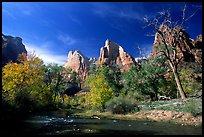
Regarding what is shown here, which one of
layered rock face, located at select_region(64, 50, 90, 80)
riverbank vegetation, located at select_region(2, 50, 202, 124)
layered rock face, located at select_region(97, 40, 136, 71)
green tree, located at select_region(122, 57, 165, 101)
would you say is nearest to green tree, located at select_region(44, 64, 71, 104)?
riverbank vegetation, located at select_region(2, 50, 202, 124)

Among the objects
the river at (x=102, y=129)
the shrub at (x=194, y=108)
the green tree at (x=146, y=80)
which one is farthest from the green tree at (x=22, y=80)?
the green tree at (x=146, y=80)

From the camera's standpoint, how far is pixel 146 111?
29516 millimetres

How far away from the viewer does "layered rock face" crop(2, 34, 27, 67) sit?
359 feet

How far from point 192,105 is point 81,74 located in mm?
144982

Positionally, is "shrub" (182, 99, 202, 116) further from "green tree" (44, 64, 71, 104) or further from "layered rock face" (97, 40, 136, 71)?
"layered rock face" (97, 40, 136, 71)

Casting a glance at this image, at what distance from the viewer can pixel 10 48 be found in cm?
11700

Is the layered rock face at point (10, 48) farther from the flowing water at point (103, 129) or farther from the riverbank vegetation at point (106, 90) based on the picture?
the flowing water at point (103, 129)

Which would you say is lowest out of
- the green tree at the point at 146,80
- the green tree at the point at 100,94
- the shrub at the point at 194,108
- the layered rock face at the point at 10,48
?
the shrub at the point at 194,108

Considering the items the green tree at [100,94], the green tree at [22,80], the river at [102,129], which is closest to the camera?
the river at [102,129]

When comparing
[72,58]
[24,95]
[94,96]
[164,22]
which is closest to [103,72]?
[94,96]

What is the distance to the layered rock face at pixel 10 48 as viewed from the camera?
109 metres

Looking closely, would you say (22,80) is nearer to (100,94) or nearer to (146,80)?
(100,94)

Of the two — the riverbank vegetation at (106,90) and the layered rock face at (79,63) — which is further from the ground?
the layered rock face at (79,63)

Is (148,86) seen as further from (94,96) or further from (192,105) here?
(192,105)
